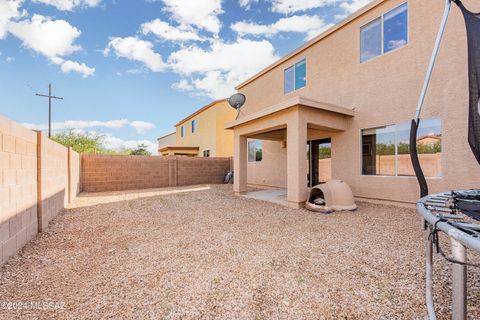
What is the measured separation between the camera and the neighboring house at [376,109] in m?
5.68

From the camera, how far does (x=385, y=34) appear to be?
7098 mm

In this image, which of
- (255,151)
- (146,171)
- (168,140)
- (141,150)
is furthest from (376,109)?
(141,150)

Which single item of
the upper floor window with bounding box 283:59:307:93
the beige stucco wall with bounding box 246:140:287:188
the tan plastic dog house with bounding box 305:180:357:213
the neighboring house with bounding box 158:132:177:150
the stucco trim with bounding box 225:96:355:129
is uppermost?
the upper floor window with bounding box 283:59:307:93

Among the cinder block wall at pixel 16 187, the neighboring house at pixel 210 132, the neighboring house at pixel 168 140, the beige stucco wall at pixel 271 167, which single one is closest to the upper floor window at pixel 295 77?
the beige stucco wall at pixel 271 167

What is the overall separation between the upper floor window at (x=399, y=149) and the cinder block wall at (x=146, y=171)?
31.1 ft

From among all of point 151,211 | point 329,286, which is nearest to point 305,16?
point 151,211

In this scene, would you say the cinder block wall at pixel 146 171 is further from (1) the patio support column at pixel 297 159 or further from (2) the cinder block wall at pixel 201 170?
(1) the patio support column at pixel 297 159

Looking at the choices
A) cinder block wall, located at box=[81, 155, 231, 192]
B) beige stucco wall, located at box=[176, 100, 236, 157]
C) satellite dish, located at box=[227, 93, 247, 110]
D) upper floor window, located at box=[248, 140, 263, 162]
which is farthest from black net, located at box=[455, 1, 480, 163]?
beige stucco wall, located at box=[176, 100, 236, 157]

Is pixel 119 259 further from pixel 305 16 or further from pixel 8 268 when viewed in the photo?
pixel 305 16

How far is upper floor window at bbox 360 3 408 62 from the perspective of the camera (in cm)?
672

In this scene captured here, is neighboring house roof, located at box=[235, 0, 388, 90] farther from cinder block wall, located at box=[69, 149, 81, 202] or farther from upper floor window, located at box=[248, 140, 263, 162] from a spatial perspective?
cinder block wall, located at box=[69, 149, 81, 202]

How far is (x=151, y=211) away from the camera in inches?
257

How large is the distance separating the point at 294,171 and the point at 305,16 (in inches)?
277

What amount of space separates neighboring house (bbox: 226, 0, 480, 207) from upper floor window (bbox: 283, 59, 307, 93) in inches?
3.0
